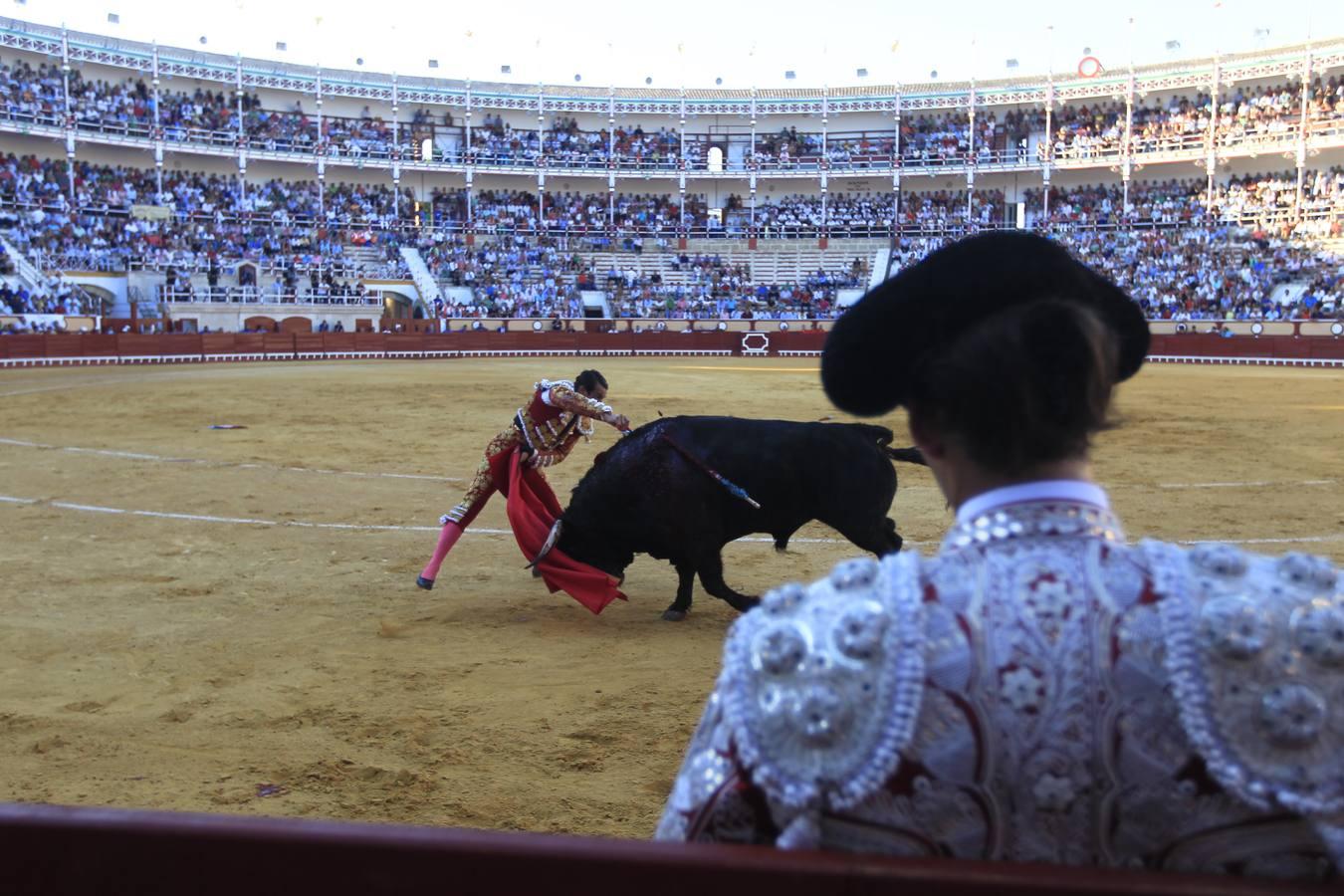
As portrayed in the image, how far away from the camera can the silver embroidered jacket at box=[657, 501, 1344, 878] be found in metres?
1.02

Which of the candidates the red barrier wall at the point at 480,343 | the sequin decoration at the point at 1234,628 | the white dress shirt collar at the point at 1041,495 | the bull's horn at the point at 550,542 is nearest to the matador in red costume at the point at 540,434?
the bull's horn at the point at 550,542

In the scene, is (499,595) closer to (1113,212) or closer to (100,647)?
(100,647)

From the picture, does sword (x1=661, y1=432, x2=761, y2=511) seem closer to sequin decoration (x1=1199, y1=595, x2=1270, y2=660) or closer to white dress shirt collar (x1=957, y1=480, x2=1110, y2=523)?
white dress shirt collar (x1=957, y1=480, x2=1110, y2=523)

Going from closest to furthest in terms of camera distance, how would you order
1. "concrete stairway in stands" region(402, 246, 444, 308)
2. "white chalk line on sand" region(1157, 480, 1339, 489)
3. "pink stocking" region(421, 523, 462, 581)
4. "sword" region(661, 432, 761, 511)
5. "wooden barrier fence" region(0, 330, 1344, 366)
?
"sword" region(661, 432, 761, 511), "pink stocking" region(421, 523, 462, 581), "white chalk line on sand" region(1157, 480, 1339, 489), "wooden barrier fence" region(0, 330, 1344, 366), "concrete stairway in stands" region(402, 246, 444, 308)

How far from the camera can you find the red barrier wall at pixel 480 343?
27.2 metres

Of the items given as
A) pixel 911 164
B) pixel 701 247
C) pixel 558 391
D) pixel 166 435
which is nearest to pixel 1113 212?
pixel 911 164

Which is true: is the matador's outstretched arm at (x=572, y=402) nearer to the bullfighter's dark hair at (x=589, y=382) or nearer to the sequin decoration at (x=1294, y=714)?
the bullfighter's dark hair at (x=589, y=382)

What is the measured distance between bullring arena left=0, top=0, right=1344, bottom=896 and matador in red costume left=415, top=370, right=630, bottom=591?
40cm

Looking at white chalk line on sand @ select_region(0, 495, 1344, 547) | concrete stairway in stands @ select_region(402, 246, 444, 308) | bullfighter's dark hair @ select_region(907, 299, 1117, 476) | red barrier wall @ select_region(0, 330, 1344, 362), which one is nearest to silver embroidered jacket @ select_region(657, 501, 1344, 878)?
Answer: bullfighter's dark hair @ select_region(907, 299, 1117, 476)

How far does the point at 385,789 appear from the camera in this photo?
136 inches

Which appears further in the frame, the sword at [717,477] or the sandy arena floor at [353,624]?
the sword at [717,477]

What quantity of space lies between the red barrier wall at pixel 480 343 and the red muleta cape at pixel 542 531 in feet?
59.8

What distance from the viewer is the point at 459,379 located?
22.2 metres

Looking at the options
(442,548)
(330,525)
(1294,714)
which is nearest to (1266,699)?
(1294,714)
